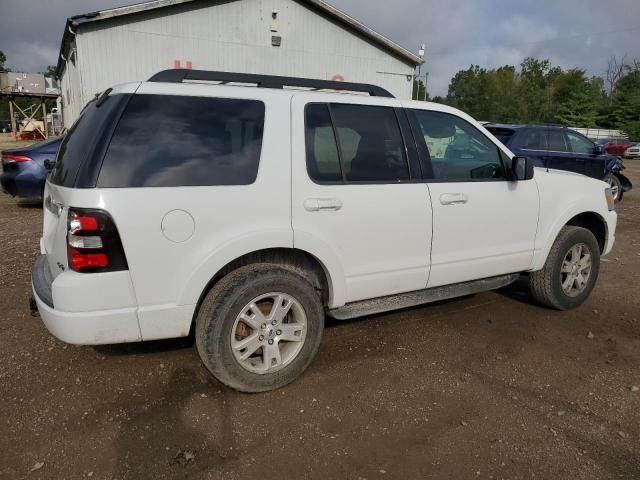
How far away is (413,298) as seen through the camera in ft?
12.1

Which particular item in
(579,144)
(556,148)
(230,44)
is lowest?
(556,148)

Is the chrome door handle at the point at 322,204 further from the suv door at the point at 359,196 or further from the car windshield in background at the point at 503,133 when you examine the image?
the car windshield in background at the point at 503,133

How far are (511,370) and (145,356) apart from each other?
2643mm

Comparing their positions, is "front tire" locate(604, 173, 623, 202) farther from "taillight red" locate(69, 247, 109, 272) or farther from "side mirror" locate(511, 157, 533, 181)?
"taillight red" locate(69, 247, 109, 272)

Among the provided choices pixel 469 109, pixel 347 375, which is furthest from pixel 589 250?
pixel 469 109

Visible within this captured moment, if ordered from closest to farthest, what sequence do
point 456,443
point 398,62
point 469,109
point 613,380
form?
point 456,443
point 613,380
point 398,62
point 469,109

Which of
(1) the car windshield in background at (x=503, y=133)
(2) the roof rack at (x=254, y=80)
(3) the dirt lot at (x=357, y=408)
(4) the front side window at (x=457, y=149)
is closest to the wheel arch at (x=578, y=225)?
(3) the dirt lot at (x=357, y=408)

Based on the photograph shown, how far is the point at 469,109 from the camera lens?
254 ft

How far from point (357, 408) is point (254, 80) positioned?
2261 millimetres

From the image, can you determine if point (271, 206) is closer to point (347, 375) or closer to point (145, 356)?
point (347, 375)

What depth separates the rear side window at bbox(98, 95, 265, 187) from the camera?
2637 millimetres

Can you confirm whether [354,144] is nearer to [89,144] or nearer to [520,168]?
[520,168]

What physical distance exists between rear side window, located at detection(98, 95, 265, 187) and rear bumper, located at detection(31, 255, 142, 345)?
2.19ft

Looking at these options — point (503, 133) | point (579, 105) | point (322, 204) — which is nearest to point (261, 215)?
point (322, 204)
